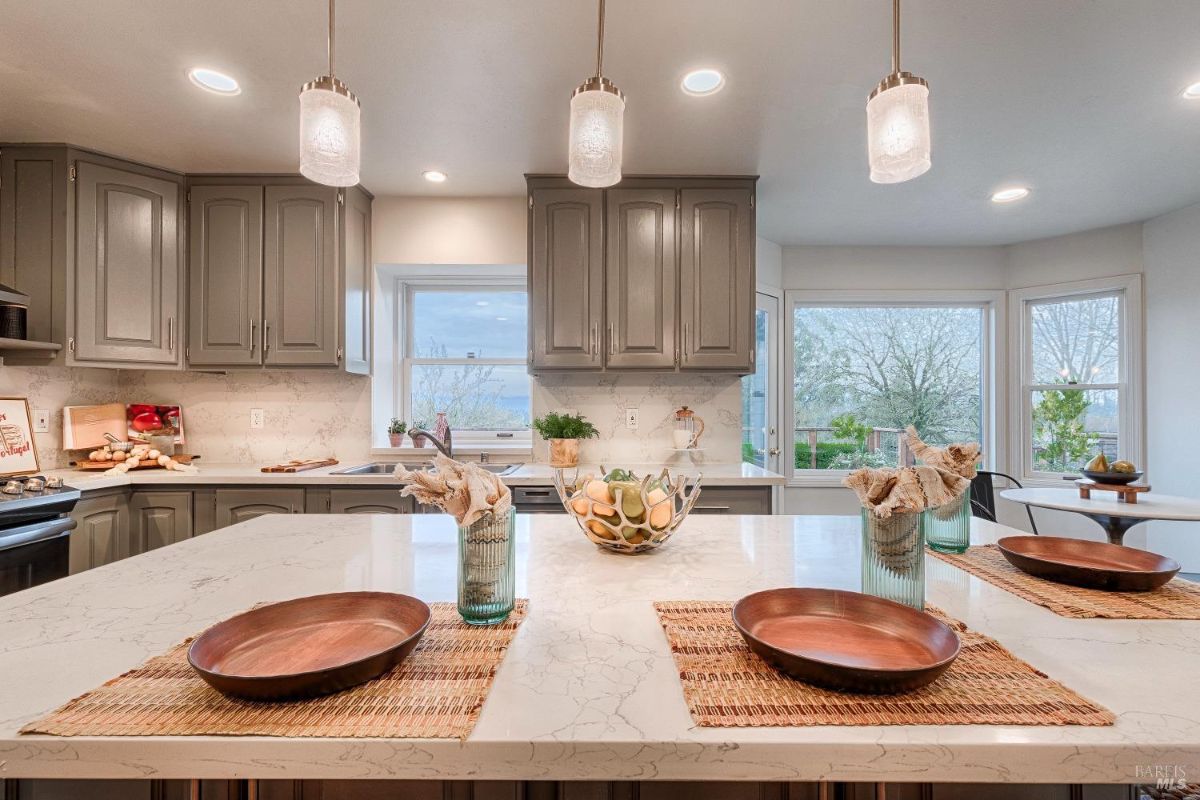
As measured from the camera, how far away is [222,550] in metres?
1.27

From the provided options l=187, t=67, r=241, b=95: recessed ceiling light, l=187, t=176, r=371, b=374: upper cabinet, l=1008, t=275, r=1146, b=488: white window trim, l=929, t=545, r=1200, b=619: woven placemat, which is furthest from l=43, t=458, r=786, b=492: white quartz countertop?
l=1008, t=275, r=1146, b=488: white window trim

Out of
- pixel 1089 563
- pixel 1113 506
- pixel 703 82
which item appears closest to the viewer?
pixel 1089 563

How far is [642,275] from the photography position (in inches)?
116

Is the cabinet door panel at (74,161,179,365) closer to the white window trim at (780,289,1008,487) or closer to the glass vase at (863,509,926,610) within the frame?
the glass vase at (863,509,926,610)

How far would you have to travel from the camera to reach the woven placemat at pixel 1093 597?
88cm

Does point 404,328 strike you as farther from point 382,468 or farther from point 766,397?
point 766,397

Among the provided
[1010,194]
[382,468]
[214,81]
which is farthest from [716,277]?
[214,81]

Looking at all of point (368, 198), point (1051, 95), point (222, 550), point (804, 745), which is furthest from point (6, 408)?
point (1051, 95)

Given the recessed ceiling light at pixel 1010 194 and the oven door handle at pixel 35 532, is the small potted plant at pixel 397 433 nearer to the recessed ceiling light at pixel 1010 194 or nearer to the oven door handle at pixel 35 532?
the oven door handle at pixel 35 532

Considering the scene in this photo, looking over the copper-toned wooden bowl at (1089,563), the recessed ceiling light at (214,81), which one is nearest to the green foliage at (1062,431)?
the copper-toned wooden bowl at (1089,563)

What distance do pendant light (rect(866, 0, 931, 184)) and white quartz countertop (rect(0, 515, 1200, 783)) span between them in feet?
2.63

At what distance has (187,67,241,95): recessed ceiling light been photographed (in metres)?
2.02

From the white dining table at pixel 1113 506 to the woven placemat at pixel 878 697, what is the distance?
236 centimetres

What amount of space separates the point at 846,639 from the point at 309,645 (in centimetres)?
78
